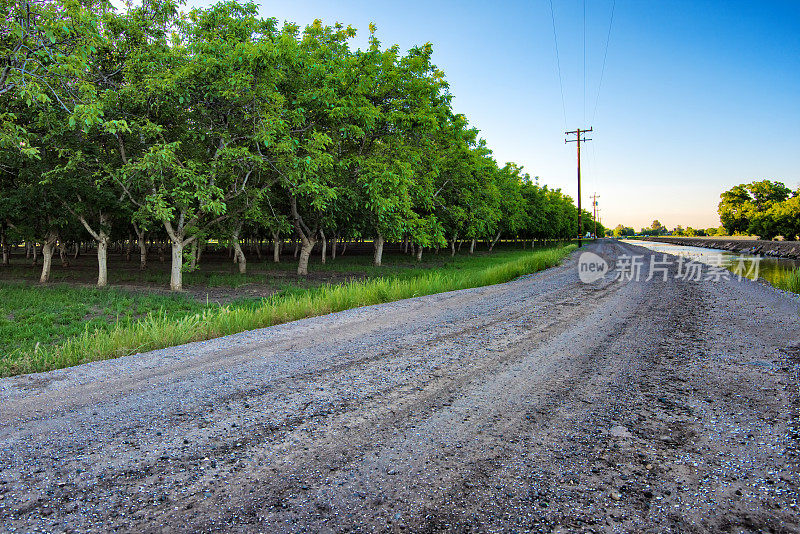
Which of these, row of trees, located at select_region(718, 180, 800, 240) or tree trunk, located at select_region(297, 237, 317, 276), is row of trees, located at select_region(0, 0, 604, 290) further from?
row of trees, located at select_region(718, 180, 800, 240)

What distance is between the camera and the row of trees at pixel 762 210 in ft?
197

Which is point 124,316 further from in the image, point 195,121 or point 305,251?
point 305,251

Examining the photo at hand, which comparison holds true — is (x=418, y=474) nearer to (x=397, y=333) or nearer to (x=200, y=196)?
(x=397, y=333)

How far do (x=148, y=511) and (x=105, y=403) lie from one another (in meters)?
2.34

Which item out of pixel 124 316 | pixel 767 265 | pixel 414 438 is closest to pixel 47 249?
pixel 124 316

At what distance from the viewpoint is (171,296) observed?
15.2 metres

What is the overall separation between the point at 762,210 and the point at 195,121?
10416cm

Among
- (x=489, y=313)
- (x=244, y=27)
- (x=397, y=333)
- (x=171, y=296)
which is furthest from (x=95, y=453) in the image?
(x=244, y=27)

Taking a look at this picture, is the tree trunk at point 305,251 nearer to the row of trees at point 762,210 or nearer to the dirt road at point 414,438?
the dirt road at point 414,438

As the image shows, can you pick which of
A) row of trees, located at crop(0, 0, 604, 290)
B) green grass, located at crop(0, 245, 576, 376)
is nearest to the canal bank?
green grass, located at crop(0, 245, 576, 376)

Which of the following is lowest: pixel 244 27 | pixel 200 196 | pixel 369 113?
pixel 200 196

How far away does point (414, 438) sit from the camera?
11.6 feet

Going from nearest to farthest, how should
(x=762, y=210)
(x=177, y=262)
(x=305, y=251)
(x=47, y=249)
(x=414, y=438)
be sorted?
(x=414, y=438) < (x=177, y=262) < (x=47, y=249) < (x=305, y=251) < (x=762, y=210)

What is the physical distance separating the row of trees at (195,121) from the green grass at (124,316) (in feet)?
10.2
